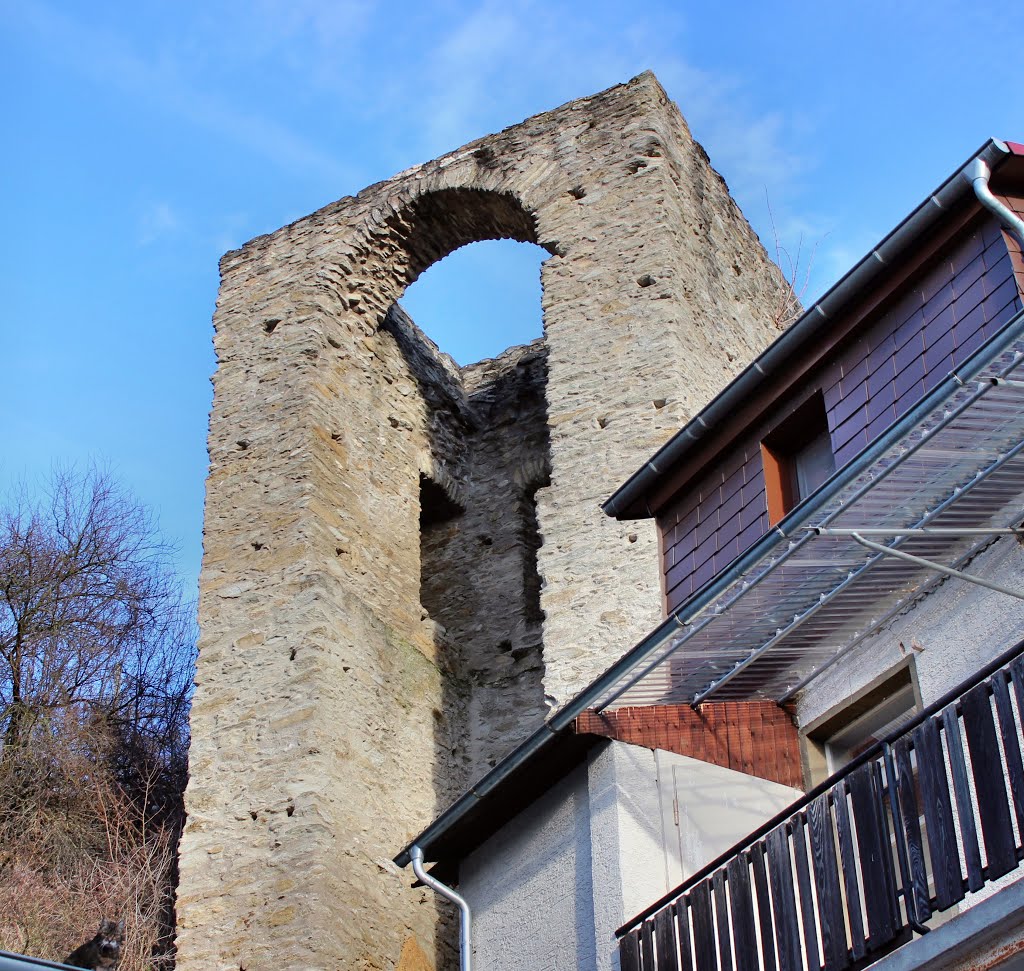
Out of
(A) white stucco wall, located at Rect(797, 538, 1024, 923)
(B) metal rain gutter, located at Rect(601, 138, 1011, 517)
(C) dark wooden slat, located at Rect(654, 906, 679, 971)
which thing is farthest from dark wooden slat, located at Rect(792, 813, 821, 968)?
(B) metal rain gutter, located at Rect(601, 138, 1011, 517)

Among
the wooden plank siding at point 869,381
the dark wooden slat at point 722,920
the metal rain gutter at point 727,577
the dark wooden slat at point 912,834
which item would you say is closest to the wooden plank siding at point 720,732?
the metal rain gutter at point 727,577

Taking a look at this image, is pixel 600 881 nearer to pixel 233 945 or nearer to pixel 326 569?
pixel 233 945

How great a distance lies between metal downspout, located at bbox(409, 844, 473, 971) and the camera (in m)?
7.36

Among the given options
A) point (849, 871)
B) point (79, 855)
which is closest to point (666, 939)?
point (849, 871)

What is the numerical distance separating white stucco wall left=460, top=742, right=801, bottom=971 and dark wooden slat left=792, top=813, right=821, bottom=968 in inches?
53.8

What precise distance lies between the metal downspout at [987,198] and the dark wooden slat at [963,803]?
2.10 meters

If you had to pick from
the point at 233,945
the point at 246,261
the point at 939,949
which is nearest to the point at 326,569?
the point at 233,945

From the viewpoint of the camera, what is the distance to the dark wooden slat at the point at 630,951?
6.24 meters

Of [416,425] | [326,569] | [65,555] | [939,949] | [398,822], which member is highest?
[65,555]

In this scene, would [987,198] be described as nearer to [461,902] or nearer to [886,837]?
[886,837]

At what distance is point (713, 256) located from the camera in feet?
43.1

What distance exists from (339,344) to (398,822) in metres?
4.15

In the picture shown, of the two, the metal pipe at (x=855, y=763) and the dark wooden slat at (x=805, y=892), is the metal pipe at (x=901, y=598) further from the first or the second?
the dark wooden slat at (x=805, y=892)

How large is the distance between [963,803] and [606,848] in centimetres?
237
